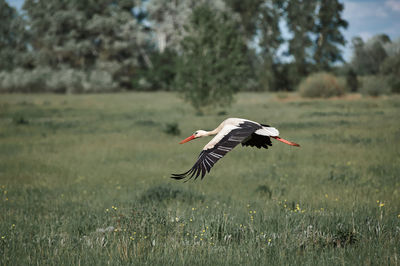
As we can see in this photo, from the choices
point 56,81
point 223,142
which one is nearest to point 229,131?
point 223,142

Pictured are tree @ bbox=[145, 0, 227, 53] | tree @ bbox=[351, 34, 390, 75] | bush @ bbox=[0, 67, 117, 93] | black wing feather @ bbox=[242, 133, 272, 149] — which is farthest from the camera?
tree @ bbox=[351, 34, 390, 75]

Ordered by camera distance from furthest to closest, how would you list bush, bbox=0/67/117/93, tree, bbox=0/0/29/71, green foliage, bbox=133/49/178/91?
tree, bbox=0/0/29/71
green foliage, bbox=133/49/178/91
bush, bbox=0/67/117/93

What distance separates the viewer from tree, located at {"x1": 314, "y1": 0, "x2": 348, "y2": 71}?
5606 cm

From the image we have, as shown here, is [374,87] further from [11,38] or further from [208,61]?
[11,38]

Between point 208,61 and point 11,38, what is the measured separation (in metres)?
53.2

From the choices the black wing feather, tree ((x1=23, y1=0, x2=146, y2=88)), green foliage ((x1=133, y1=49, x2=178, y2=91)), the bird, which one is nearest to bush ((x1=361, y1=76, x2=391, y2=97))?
green foliage ((x1=133, y1=49, x2=178, y2=91))

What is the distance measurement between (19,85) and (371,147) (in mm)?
51903

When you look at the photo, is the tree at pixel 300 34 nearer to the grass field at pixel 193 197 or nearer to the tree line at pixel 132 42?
the tree line at pixel 132 42

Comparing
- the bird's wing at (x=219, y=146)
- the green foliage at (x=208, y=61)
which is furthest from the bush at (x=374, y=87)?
the bird's wing at (x=219, y=146)

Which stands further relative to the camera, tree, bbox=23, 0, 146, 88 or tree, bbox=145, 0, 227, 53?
tree, bbox=23, 0, 146, 88

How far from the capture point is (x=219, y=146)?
3609 millimetres

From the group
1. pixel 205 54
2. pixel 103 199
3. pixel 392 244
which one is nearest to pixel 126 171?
pixel 103 199

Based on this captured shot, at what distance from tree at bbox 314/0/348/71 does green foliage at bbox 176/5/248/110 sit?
112ft

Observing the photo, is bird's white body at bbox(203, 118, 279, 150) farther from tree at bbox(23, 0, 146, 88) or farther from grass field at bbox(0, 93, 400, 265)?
tree at bbox(23, 0, 146, 88)
